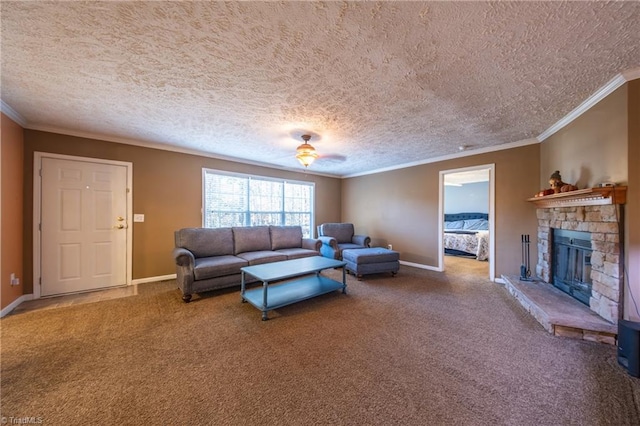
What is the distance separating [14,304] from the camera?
2.85 m

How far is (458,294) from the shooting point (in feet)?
11.1

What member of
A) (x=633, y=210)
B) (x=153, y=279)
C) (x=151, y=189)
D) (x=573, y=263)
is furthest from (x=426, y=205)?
(x=153, y=279)

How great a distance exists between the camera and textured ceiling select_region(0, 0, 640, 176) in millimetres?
1396

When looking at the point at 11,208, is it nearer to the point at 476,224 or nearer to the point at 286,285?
the point at 286,285

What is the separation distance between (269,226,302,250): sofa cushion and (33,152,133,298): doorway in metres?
2.32

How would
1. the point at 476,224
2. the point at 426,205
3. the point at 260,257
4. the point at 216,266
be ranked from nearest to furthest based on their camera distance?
the point at 216,266 < the point at 260,257 < the point at 426,205 < the point at 476,224

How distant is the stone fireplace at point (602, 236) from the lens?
6.88ft

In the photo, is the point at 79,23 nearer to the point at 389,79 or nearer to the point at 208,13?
the point at 208,13

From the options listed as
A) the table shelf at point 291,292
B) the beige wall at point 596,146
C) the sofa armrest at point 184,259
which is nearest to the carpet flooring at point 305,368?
the table shelf at point 291,292

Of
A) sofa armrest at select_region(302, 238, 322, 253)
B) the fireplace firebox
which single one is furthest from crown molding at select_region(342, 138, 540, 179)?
sofa armrest at select_region(302, 238, 322, 253)

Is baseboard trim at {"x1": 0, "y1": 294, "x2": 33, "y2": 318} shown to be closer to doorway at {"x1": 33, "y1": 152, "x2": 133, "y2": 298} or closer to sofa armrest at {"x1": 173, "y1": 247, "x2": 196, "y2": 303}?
doorway at {"x1": 33, "y1": 152, "x2": 133, "y2": 298}

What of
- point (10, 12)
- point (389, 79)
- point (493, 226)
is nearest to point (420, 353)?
point (389, 79)

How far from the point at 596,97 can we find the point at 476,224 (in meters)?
5.50

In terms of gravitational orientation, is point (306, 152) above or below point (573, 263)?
above
